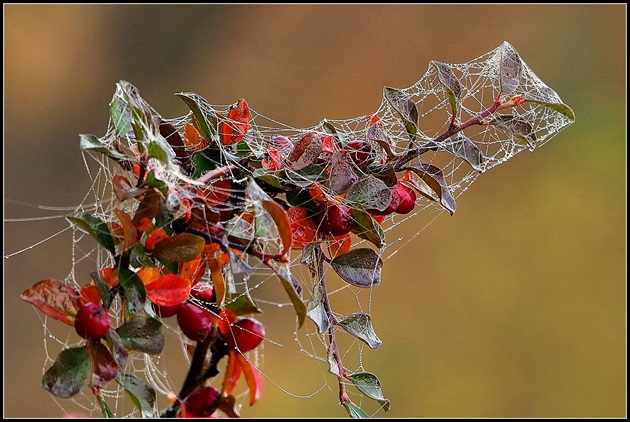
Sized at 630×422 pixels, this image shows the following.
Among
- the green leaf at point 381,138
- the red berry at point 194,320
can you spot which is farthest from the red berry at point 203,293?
the green leaf at point 381,138

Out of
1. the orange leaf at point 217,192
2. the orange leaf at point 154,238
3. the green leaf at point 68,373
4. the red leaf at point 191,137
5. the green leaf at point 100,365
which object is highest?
the red leaf at point 191,137

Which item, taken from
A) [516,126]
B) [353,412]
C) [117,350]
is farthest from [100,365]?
[516,126]

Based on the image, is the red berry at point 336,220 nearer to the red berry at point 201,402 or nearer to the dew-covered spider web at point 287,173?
the dew-covered spider web at point 287,173

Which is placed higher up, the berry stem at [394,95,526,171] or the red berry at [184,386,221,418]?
the berry stem at [394,95,526,171]

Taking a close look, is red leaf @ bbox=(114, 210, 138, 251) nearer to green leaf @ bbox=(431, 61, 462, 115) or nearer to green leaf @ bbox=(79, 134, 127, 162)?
green leaf @ bbox=(79, 134, 127, 162)

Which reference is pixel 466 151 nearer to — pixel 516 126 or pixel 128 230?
pixel 516 126

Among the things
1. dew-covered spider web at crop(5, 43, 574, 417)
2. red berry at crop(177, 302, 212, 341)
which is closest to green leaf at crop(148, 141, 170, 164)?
dew-covered spider web at crop(5, 43, 574, 417)

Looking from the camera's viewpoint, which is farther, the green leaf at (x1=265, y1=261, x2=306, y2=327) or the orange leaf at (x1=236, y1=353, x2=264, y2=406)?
the orange leaf at (x1=236, y1=353, x2=264, y2=406)
